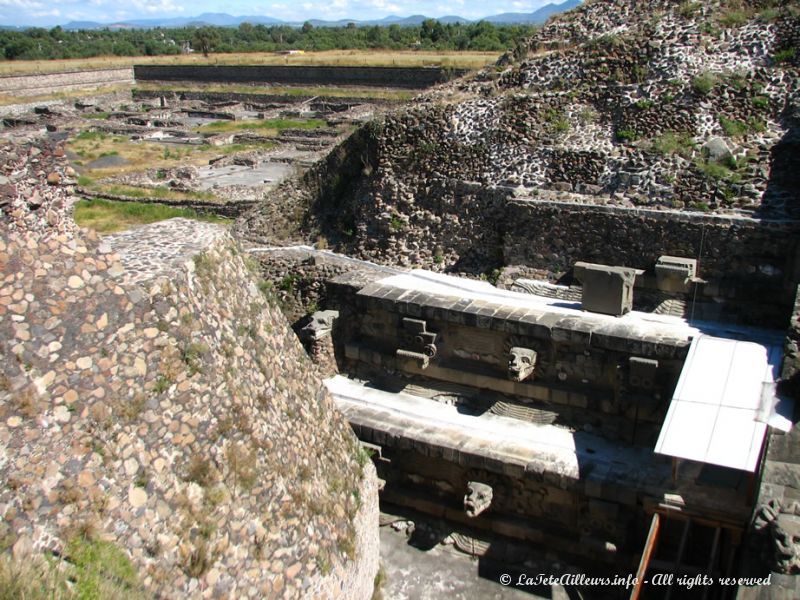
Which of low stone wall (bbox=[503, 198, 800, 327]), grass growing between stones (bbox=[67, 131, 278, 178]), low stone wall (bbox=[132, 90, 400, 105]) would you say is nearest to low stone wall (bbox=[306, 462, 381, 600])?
low stone wall (bbox=[503, 198, 800, 327])

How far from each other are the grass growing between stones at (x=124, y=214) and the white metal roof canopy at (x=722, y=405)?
42.2ft

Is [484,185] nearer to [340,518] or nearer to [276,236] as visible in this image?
[276,236]

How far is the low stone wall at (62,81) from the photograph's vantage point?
5069 centimetres

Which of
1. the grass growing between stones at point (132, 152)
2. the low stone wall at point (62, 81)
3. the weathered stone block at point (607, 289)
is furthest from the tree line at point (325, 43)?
the weathered stone block at point (607, 289)

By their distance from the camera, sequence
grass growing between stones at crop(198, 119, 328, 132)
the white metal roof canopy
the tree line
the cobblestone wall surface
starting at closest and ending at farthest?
the cobblestone wall surface
the white metal roof canopy
grass growing between stones at crop(198, 119, 328, 132)
the tree line

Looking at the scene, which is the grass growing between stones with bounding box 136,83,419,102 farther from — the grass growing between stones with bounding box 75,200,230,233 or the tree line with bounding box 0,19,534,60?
the grass growing between stones with bounding box 75,200,230,233

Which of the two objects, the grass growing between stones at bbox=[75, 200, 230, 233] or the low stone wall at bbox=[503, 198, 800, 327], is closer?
the low stone wall at bbox=[503, 198, 800, 327]

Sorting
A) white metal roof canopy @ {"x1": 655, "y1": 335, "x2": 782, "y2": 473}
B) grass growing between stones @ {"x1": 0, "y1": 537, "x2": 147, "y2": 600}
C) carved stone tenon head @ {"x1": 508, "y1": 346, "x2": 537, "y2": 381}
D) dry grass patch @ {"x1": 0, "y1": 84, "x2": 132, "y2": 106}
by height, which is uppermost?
grass growing between stones @ {"x1": 0, "y1": 537, "x2": 147, "y2": 600}

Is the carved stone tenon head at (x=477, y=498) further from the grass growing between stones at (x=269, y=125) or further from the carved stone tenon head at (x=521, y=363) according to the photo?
the grass growing between stones at (x=269, y=125)

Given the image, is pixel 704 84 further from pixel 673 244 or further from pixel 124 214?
pixel 124 214

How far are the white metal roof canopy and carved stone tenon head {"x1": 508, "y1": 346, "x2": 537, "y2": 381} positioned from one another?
2120 mm

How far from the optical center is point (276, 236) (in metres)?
15.1

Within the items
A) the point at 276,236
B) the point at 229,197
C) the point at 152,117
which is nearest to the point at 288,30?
the point at 152,117

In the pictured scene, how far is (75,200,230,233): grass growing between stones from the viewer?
1816 cm
